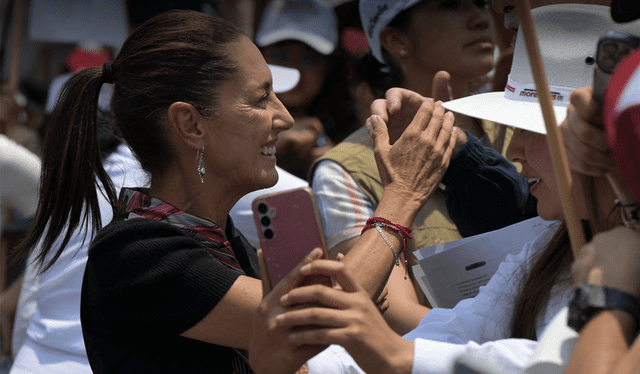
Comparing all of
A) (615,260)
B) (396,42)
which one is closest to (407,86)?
(396,42)

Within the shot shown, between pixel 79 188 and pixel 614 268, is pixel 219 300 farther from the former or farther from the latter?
pixel 614 268

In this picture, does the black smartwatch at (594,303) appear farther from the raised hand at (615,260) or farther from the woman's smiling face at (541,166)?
the woman's smiling face at (541,166)

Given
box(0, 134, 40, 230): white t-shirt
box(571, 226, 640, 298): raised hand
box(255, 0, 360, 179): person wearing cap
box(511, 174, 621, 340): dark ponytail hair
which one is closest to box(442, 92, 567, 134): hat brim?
box(511, 174, 621, 340): dark ponytail hair

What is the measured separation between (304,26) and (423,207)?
2.06m

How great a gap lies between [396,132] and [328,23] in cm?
236

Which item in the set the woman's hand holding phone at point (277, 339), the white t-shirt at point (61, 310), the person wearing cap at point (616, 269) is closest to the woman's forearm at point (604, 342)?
the person wearing cap at point (616, 269)

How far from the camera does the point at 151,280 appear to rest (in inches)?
53.4

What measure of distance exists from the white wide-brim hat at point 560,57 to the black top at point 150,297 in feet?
2.25

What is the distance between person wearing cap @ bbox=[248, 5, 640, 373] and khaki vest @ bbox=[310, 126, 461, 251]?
0.46 m

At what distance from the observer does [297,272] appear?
110 centimetres

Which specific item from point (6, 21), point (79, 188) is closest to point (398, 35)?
point (79, 188)

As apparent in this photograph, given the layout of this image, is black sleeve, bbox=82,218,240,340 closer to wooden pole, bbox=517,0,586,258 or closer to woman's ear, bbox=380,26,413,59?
wooden pole, bbox=517,0,586,258

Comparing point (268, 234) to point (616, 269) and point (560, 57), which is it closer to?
point (616, 269)

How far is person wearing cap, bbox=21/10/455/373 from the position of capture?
1.38 meters
